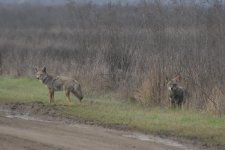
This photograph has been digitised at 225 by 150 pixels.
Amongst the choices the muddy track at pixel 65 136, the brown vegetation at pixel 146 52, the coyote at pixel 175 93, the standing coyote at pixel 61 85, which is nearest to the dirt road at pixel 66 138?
the muddy track at pixel 65 136

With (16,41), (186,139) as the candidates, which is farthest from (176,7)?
(16,41)

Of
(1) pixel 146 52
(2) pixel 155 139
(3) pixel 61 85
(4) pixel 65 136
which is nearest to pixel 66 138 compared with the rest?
(4) pixel 65 136

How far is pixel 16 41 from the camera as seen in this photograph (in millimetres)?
48156

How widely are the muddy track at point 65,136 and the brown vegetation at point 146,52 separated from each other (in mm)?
3947

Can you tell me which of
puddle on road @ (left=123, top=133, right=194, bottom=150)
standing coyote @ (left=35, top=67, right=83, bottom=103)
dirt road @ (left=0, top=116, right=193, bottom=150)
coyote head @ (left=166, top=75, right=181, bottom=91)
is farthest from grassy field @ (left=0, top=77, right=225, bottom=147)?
dirt road @ (left=0, top=116, right=193, bottom=150)

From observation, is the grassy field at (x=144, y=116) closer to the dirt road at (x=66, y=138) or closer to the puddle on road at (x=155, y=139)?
the puddle on road at (x=155, y=139)

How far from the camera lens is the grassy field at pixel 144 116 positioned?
54.7ft

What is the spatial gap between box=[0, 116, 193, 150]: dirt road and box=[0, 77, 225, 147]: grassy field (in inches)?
37.6

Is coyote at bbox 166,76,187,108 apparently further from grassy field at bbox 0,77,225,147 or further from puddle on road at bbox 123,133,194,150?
puddle on road at bbox 123,133,194,150

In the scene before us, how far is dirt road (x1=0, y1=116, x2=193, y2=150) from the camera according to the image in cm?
1466

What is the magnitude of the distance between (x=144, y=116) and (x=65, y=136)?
363 cm

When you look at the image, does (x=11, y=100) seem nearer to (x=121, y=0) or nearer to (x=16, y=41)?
(x=121, y=0)

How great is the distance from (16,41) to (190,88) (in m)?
28.5

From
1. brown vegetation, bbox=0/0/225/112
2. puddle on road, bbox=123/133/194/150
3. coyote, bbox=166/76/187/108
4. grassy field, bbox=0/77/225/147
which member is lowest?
puddle on road, bbox=123/133/194/150
